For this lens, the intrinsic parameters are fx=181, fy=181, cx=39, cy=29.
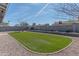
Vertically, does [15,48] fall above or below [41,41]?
below

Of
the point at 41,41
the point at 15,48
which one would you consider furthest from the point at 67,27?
the point at 15,48

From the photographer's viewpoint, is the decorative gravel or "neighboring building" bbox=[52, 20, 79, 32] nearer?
the decorative gravel

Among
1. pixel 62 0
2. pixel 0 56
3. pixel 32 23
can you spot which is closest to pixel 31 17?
pixel 32 23

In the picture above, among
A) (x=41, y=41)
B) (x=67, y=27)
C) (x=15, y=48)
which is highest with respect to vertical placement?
(x=67, y=27)

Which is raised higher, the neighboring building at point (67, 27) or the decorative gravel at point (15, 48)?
the neighboring building at point (67, 27)

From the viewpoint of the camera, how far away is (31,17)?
3.19 metres

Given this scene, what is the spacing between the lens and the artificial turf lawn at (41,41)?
10.1 feet

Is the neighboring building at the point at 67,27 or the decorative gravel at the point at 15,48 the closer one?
the decorative gravel at the point at 15,48

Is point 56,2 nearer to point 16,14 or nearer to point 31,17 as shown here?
point 31,17

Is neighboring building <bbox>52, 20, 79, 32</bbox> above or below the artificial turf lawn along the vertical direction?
above

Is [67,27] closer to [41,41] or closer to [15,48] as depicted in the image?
[41,41]

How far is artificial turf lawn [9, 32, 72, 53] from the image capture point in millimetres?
3084

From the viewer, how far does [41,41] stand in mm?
3145

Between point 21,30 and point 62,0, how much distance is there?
0.88 m
